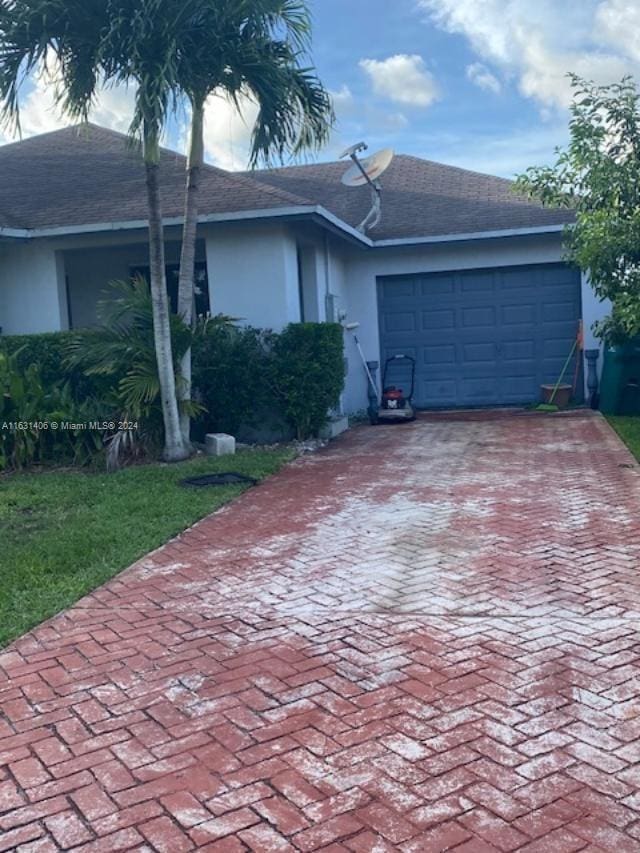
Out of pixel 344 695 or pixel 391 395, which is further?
pixel 391 395

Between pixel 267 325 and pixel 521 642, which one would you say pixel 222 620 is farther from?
pixel 267 325

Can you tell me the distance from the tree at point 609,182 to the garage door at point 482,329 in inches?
165

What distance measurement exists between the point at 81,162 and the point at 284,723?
1232cm

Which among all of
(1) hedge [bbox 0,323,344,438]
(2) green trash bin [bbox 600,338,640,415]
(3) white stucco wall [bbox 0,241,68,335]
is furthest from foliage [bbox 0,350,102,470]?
(2) green trash bin [bbox 600,338,640,415]

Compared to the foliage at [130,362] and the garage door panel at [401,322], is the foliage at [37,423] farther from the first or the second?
the garage door panel at [401,322]

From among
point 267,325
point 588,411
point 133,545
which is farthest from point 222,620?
point 588,411

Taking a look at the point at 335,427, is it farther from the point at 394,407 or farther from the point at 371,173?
the point at 371,173

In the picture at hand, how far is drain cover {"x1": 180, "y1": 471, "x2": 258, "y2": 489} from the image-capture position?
862 centimetres

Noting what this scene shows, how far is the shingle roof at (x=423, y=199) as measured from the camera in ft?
48.4

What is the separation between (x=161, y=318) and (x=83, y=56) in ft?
8.89

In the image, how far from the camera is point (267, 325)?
1152 cm

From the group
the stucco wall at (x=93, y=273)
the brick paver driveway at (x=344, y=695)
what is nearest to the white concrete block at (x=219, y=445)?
the brick paver driveway at (x=344, y=695)

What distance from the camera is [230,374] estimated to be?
10891 mm

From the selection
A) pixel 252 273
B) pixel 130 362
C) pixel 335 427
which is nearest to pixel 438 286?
pixel 335 427
